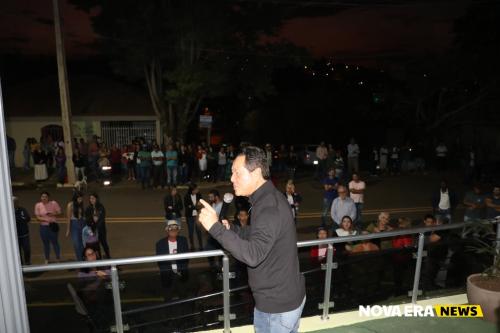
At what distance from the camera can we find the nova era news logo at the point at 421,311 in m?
4.60

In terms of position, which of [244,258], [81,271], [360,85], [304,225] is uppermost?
[360,85]

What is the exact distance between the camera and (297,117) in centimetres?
3073

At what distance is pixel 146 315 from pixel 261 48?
18.9 m

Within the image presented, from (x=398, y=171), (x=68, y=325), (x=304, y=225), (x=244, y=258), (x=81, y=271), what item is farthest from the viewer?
(x=398, y=171)

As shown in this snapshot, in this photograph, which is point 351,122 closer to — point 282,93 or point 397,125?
point 397,125

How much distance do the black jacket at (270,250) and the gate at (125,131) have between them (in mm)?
21370

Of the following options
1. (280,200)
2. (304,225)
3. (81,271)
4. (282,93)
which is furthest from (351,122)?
(280,200)

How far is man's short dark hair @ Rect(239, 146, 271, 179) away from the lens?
2.70 metres

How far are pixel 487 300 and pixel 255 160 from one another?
10.7 feet

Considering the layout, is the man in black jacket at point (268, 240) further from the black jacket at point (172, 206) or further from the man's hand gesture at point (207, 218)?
the black jacket at point (172, 206)

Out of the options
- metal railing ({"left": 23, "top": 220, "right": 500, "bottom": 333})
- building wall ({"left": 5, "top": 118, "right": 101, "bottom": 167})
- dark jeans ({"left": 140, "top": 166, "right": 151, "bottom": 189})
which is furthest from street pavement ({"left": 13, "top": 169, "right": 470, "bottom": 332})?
building wall ({"left": 5, "top": 118, "right": 101, "bottom": 167})

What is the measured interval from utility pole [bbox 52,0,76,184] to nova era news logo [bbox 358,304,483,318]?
15359 mm

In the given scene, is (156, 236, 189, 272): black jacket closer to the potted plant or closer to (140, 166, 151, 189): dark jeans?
the potted plant

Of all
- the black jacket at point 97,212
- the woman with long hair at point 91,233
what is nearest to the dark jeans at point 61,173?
the black jacket at point 97,212
